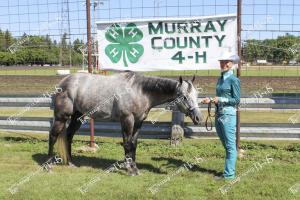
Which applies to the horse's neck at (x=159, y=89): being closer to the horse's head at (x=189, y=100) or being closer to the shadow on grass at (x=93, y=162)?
the horse's head at (x=189, y=100)

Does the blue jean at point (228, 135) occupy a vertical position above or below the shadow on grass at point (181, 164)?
above

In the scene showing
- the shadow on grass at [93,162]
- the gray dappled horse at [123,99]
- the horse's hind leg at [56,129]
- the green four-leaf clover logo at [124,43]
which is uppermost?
the green four-leaf clover logo at [124,43]

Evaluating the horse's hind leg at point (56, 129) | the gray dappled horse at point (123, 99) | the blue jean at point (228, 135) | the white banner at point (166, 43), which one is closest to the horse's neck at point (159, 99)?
the gray dappled horse at point (123, 99)

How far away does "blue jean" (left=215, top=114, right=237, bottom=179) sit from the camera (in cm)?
635

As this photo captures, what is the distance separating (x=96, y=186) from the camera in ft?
21.0

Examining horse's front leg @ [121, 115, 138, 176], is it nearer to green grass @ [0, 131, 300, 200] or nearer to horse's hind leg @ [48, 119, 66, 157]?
green grass @ [0, 131, 300, 200]

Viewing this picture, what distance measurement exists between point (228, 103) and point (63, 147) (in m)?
3.28

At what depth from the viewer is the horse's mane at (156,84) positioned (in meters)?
6.71

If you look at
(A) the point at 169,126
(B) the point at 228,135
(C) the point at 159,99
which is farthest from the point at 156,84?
(A) the point at 169,126

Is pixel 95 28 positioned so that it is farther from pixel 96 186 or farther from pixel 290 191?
pixel 290 191

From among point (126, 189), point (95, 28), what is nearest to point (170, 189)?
Answer: point (126, 189)

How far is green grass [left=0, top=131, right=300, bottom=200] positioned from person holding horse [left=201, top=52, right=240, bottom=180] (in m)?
0.48

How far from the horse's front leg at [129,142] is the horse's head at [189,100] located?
0.96 m

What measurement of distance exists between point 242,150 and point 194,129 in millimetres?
1301
